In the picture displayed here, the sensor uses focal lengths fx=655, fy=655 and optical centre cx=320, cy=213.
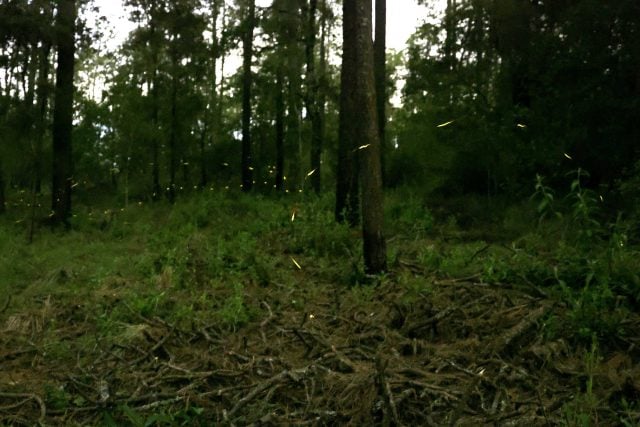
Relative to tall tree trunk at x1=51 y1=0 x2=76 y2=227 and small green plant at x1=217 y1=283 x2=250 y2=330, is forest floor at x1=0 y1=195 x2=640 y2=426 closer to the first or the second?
small green plant at x1=217 y1=283 x2=250 y2=330

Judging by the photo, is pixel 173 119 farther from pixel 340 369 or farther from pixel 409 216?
pixel 340 369

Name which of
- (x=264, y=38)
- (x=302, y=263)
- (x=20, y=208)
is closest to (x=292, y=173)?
(x=264, y=38)

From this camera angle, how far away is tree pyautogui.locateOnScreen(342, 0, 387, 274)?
28.6 ft

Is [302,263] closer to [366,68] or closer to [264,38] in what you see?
[366,68]

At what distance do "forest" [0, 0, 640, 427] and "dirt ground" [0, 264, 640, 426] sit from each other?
0.03m

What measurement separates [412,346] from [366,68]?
14.4 feet

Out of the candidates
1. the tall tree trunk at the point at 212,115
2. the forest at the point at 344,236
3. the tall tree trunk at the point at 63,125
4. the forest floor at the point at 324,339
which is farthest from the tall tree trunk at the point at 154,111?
the forest floor at the point at 324,339

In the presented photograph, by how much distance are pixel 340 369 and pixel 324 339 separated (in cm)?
83

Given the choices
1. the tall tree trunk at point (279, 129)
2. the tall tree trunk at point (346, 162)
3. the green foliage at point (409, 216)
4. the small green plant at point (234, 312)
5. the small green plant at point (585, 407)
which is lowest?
the small green plant at point (585, 407)

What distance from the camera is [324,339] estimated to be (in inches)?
244

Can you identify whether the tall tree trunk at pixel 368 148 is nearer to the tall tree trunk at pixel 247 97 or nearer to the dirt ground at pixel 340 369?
the dirt ground at pixel 340 369

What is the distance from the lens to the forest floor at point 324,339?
180 inches

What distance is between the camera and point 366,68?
886 centimetres

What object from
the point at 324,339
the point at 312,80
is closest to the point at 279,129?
the point at 312,80
